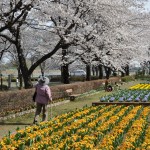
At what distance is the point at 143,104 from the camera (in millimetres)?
17969

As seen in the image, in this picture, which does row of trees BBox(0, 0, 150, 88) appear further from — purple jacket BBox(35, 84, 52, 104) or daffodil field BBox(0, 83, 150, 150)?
daffodil field BBox(0, 83, 150, 150)

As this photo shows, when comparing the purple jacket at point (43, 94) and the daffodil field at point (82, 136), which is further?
the purple jacket at point (43, 94)

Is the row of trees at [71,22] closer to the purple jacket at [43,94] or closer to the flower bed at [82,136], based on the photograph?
the purple jacket at [43,94]

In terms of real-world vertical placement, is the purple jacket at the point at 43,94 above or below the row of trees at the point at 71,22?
below

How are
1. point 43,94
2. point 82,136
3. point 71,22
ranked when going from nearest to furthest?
point 82,136
point 43,94
point 71,22

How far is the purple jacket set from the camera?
1304cm

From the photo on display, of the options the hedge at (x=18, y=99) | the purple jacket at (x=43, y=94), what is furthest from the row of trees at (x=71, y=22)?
the purple jacket at (x=43, y=94)

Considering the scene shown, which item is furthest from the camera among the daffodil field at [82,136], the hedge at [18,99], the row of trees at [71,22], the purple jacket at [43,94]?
the row of trees at [71,22]

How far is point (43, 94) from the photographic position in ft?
43.0

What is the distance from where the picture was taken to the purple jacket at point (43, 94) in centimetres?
1304

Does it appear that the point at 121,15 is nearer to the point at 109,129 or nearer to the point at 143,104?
the point at 143,104

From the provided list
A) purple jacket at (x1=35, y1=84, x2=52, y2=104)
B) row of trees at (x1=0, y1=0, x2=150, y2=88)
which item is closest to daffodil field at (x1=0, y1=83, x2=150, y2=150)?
purple jacket at (x1=35, y1=84, x2=52, y2=104)

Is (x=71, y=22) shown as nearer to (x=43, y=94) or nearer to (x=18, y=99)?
(x=18, y=99)

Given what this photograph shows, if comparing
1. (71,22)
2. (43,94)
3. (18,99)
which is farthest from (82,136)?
(71,22)
